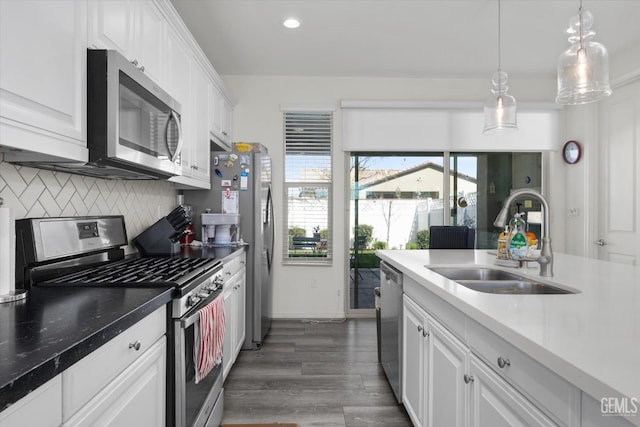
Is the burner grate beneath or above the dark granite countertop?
above

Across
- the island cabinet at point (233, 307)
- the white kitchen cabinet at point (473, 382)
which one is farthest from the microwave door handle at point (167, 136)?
the white kitchen cabinet at point (473, 382)

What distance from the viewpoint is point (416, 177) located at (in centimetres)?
421

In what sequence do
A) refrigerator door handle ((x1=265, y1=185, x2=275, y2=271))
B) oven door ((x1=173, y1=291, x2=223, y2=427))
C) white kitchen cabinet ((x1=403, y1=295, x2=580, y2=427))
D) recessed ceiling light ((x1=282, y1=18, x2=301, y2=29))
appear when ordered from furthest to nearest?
1. refrigerator door handle ((x1=265, y1=185, x2=275, y2=271))
2. recessed ceiling light ((x1=282, y1=18, x2=301, y2=29))
3. oven door ((x1=173, y1=291, x2=223, y2=427))
4. white kitchen cabinet ((x1=403, y1=295, x2=580, y2=427))

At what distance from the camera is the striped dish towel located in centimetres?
161

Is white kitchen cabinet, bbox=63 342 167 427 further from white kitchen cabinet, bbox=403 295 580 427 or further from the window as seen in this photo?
the window

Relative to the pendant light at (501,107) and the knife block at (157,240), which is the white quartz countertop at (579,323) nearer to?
the pendant light at (501,107)

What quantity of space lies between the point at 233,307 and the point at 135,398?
4.84 ft

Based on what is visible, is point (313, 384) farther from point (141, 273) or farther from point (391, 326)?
point (141, 273)

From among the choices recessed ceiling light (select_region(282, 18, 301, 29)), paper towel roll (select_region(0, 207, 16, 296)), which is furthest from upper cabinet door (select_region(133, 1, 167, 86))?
recessed ceiling light (select_region(282, 18, 301, 29))

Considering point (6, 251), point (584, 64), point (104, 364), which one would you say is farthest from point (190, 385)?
point (584, 64)

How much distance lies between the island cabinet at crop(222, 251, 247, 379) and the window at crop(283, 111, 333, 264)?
103 centimetres

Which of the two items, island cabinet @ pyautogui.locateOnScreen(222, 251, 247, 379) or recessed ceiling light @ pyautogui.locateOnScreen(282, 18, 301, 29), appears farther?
recessed ceiling light @ pyautogui.locateOnScreen(282, 18, 301, 29)

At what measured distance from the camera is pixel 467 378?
1.21m

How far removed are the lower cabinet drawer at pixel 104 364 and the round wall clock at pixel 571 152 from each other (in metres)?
4.48
